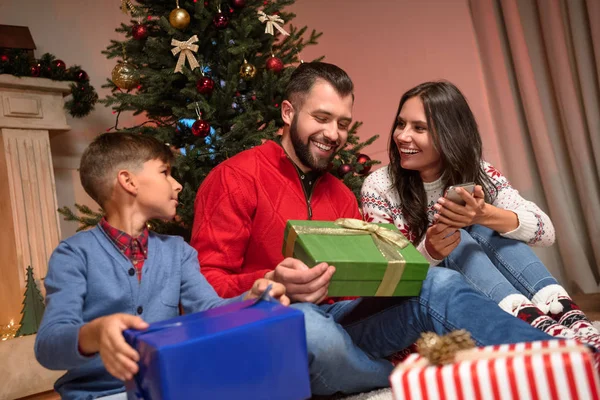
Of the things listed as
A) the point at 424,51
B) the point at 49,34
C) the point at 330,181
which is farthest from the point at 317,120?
the point at 49,34

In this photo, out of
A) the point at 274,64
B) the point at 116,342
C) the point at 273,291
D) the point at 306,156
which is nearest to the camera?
the point at 116,342

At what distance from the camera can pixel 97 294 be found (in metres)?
1.30

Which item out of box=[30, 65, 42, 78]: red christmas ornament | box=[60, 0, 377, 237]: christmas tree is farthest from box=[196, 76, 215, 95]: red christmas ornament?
box=[30, 65, 42, 78]: red christmas ornament

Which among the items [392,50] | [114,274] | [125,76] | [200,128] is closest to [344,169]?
[200,128]

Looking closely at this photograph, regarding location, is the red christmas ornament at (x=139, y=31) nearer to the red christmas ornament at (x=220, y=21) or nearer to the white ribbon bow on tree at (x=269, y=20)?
the red christmas ornament at (x=220, y=21)

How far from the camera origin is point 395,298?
1.47m

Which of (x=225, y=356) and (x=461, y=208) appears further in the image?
(x=461, y=208)

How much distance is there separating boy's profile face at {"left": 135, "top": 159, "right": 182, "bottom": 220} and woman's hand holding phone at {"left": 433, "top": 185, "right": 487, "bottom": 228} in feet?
2.44

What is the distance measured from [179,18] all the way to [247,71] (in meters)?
0.34

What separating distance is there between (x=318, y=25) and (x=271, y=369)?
3.61 meters

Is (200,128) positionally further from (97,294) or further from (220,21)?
(97,294)

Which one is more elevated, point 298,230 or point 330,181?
point 330,181

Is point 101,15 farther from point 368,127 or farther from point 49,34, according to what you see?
point 368,127

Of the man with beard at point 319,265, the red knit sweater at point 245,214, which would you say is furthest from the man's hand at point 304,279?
the red knit sweater at point 245,214
